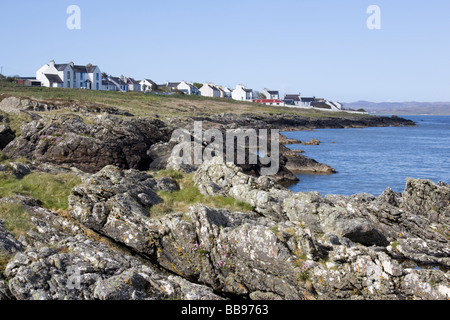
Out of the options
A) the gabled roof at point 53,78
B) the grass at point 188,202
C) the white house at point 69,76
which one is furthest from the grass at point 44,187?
the gabled roof at point 53,78

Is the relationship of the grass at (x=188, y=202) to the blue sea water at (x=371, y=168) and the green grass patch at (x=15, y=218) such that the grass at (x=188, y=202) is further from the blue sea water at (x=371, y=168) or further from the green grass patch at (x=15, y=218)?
the blue sea water at (x=371, y=168)

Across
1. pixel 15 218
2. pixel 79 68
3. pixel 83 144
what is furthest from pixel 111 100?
pixel 15 218

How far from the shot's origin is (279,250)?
16016mm

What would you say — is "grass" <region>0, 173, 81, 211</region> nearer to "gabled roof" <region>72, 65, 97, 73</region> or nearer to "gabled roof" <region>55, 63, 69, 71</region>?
"gabled roof" <region>55, 63, 69, 71</region>

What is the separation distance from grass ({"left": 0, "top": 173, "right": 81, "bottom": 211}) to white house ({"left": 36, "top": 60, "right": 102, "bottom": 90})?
464ft

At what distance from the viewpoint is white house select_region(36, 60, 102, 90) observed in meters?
153

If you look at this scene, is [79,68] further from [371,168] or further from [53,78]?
[371,168]

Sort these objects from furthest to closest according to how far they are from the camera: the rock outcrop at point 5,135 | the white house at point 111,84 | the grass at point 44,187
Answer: the white house at point 111,84, the rock outcrop at point 5,135, the grass at point 44,187

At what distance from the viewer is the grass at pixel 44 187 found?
20281 mm

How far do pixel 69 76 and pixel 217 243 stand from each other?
15920 centimetres

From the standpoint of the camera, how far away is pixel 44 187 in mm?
21812

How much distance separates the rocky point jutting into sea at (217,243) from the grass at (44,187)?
652 millimetres
